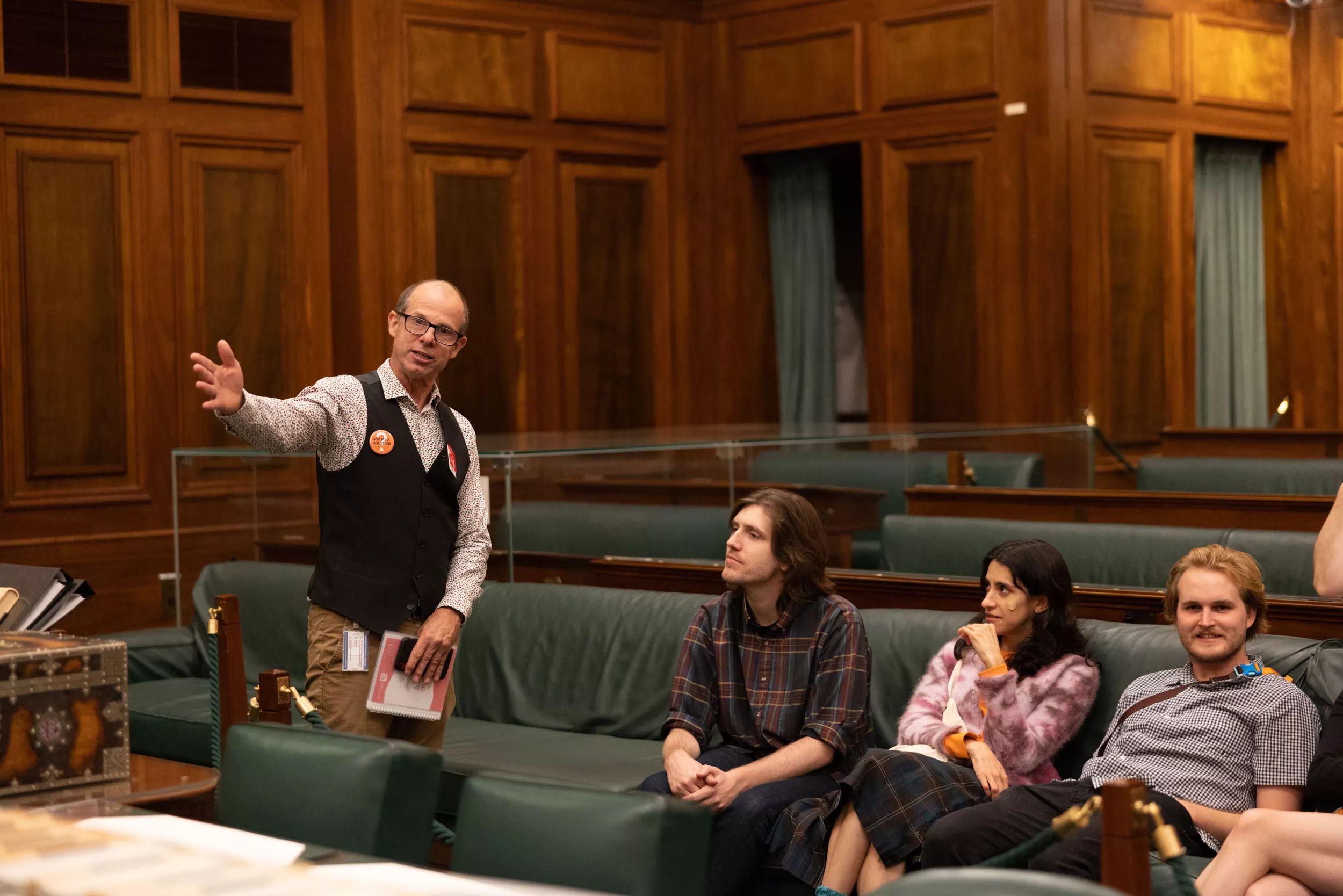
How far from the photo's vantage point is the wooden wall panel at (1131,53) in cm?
829

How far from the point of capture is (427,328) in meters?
2.84

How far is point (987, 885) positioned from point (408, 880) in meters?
0.50

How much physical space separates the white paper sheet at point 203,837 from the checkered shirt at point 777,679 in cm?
160

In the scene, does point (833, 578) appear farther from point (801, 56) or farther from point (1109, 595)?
point (801, 56)

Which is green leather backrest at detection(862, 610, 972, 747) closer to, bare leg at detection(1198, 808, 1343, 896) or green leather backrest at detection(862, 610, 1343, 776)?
green leather backrest at detection(862, 610, 1343, 776)

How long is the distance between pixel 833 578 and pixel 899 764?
1252 millimetres

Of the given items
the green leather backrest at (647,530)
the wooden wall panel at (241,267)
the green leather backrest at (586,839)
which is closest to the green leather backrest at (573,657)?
the green leather backrest at (647,530)

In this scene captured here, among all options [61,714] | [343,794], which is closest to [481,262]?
[61,714]

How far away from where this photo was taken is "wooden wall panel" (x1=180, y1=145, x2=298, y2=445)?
7250 millimetres

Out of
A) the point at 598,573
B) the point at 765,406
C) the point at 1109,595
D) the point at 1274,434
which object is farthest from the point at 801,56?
the point at 1109,595

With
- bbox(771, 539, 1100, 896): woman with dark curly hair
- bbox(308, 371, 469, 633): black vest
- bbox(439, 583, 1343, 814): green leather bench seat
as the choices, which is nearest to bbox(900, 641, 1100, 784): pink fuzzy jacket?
bbox(771, 539, 1100, 896): woman with dark curly hair

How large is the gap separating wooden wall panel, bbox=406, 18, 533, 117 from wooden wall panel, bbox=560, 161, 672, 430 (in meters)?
0.51

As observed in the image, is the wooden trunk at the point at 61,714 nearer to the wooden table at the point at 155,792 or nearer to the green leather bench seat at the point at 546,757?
the wooden table at the point at 155,792

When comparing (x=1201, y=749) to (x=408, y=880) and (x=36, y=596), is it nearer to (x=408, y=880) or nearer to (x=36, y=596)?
(x=408, y=880)
